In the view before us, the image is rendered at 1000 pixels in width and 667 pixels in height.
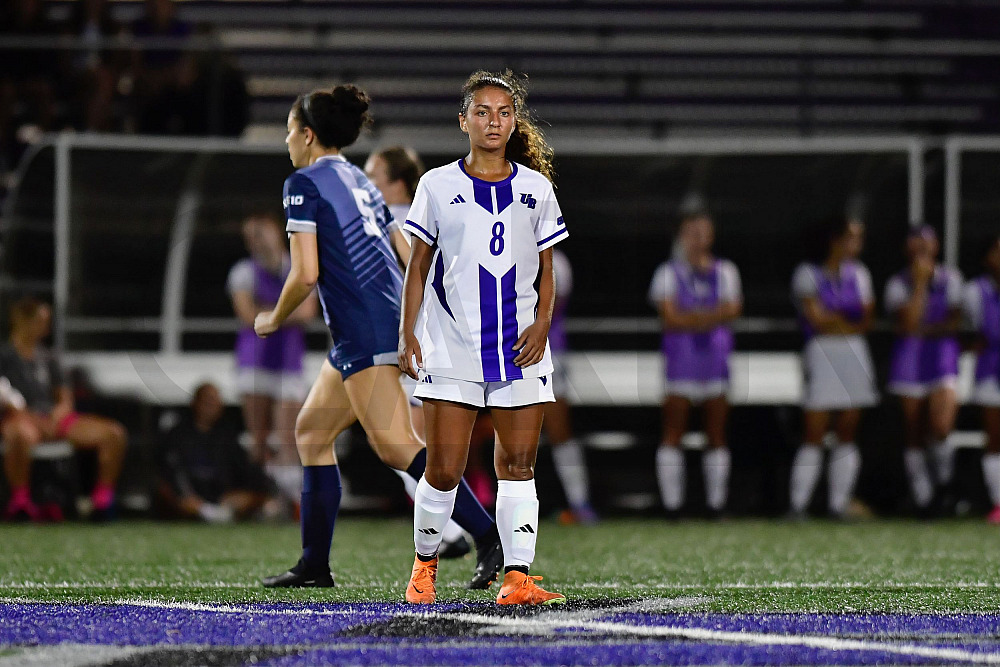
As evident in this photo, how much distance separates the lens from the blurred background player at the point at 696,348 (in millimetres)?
8938

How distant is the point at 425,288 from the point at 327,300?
71cm

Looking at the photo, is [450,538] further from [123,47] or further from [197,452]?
[123,47]

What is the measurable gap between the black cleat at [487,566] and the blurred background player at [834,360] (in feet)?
14.6

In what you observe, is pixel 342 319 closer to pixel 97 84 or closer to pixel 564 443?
pixel 564 443

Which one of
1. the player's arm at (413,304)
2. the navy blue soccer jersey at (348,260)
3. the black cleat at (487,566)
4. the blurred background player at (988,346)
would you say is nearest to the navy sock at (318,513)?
the navy blue soccer jersey at (348,260)

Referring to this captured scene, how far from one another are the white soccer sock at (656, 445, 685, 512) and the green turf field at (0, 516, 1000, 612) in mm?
159

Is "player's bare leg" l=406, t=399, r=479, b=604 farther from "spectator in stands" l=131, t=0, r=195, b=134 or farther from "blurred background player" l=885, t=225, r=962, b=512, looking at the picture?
"spectator in stands" l=131, t=0, r=195, b=134

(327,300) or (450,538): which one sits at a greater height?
(327,300)

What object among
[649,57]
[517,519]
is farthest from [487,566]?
[649,57]

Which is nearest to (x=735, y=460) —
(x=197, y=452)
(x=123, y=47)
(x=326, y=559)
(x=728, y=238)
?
(x=728, y=238)

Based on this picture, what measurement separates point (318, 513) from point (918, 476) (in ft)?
17.7

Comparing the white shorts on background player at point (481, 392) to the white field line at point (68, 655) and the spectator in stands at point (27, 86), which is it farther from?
the spectator in stands at point (27, 86)

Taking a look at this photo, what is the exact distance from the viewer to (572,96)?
1350cm

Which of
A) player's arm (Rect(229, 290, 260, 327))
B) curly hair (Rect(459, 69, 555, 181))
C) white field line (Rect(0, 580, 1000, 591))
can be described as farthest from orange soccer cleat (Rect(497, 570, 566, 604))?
player's arm (Rect(229, 290, 260, 327))
